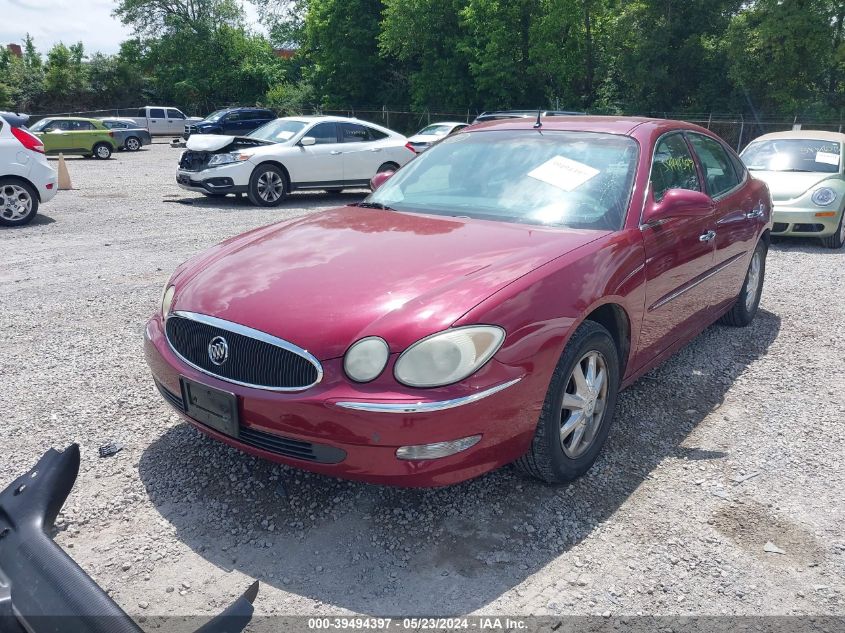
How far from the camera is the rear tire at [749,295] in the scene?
215 inches

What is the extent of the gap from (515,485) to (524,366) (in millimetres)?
796

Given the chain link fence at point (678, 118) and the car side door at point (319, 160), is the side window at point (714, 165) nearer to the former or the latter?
the chain link fence at point (678, 118)

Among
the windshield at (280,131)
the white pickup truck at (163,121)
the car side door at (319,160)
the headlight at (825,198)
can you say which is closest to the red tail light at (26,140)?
the windshield at (280,131)

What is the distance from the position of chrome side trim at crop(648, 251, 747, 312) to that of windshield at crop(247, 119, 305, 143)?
941 centimetres

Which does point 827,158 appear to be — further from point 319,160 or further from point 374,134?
point 319,160

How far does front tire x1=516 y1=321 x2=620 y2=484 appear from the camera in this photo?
2.94m

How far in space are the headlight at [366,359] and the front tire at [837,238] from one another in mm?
8500

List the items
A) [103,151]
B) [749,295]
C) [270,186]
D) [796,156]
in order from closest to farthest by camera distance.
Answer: [749,295]
[796,156]
[270,186]
[103,151]

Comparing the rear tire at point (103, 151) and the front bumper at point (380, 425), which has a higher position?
the rear tire at point (103, 151)

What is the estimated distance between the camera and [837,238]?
29.8 ft

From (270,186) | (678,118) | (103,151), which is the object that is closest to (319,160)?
(270,186)

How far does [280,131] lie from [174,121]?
26.7m

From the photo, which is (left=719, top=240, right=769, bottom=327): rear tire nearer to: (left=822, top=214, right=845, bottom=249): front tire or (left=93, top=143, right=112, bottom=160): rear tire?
(left=822, top=214, right=845, bottom=249): front tire

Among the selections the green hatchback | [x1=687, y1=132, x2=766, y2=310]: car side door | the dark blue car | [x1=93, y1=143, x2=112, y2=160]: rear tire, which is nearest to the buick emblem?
A: [x1=687, y1=132, x2=766, y2=310]: car side door
